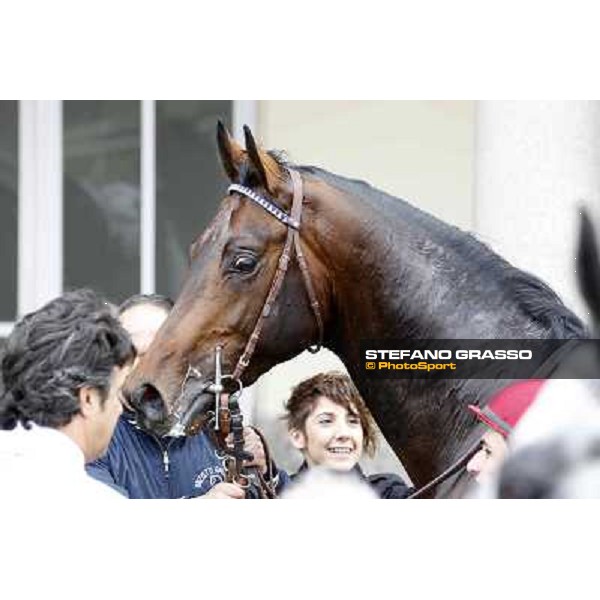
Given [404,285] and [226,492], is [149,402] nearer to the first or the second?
[226,492]

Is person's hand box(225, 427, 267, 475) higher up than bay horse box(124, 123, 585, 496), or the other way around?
bay horse box(124, 123, 585, 496)

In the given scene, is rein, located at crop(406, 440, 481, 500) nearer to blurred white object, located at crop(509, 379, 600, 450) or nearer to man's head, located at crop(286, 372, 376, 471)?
blurred white object, located at crop(509, 379, 600, 450)

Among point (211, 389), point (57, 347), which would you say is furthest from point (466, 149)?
point (57, 347)

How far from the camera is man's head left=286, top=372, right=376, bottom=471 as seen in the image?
362cm

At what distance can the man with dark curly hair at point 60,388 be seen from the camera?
2.80m

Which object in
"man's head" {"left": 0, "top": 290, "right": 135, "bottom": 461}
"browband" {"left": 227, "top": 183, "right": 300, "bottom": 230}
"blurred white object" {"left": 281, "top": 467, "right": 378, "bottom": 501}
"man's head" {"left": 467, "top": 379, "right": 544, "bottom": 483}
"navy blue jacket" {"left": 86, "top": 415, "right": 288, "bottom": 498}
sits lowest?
"blurred white object" {"left": 281, "top": 467, "right": 378, "bottom": 501}

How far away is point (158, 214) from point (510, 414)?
1.21 m

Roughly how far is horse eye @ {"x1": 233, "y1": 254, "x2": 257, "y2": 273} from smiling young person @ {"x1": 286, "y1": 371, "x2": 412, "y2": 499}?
0.38 metres

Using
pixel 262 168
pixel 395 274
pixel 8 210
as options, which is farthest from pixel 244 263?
pixel 8 210

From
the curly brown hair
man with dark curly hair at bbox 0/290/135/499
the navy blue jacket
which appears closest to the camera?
man with dark curly hair at bbox 0/290/135/499

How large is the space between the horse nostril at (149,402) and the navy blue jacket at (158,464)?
0.09 m

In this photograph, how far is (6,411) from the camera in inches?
114

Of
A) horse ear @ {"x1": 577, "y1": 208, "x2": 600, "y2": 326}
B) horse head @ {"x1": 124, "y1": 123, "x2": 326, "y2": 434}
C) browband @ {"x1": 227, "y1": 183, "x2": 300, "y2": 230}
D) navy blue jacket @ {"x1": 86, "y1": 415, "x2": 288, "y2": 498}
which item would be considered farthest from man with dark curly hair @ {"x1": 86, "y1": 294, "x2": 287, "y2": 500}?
horse ear @ {"x1": 577, "y1": 208, "x2": 600, "y2": 326}

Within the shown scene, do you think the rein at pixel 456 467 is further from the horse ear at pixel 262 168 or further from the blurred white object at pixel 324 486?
the horse ear at pixel 262 168
